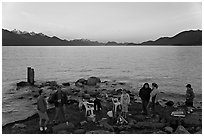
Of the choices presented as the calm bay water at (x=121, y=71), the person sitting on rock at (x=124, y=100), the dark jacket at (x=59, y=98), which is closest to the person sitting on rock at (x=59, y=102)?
the dark jacket at (x=59, y=98)

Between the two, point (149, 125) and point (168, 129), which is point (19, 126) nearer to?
point (149, 125)

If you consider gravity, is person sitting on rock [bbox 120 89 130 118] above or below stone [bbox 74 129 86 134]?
above

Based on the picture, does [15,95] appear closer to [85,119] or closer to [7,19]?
[7,19]

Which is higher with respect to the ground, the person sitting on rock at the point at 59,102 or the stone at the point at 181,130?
the person sitting on rock at the point at 59,102

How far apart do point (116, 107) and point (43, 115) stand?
3.84m

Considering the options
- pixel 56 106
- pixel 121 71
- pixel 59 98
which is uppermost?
pixel 59 98

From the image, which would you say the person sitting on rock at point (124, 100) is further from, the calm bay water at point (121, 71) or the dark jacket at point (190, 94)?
the calm bay water at point (121, 71)

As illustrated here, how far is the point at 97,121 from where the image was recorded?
39.5ft

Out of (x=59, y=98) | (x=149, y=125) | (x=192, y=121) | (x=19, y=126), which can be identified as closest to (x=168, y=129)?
(x=149, y=125)

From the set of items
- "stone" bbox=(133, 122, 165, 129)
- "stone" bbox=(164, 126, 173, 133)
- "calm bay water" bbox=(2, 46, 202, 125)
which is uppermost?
"calm bay water" bbox=(2, 46, 202, 125)

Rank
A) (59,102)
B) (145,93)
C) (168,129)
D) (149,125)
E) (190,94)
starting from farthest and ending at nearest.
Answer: (190,94), (145,93), (59,102), (149,125), (168,129)

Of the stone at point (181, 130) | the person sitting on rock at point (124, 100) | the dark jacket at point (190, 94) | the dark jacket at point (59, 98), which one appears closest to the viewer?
the stone at point (181, 130)

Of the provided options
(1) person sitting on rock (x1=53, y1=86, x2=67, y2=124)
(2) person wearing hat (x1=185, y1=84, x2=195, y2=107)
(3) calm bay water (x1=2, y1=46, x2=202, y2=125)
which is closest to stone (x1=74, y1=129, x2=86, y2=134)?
(1) person sitting on rock (x1=53, y1=86, x2=67, y2=124)

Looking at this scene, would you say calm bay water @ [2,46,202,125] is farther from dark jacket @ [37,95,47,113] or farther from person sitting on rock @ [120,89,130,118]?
person sitting on rock @ [120,89,130,118]
